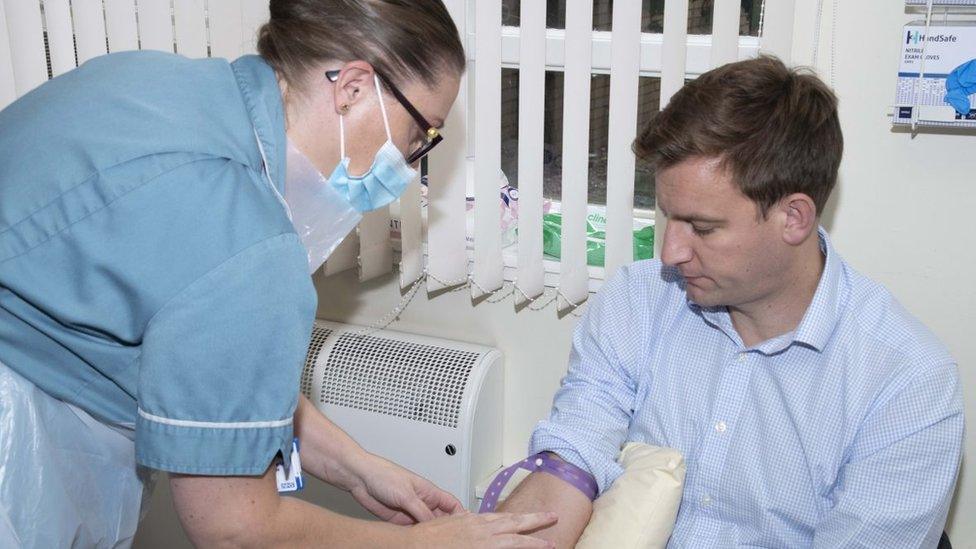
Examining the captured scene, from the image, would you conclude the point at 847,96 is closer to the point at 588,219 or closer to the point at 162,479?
the point at 588,219

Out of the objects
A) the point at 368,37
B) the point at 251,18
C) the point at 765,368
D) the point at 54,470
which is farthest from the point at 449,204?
the point at 54,470

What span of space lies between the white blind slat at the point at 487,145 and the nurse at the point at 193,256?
71 centimetres

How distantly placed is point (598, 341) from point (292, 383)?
28.6 inches

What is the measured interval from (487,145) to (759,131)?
0.75 metres

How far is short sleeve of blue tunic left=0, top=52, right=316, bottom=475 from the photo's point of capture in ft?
3.66

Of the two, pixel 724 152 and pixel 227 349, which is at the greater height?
pixel 724 152

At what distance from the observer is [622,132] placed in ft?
6.59

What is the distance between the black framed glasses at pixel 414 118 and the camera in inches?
51.2

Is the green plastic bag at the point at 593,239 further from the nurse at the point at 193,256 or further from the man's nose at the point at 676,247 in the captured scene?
the nurse at the point at 193,256

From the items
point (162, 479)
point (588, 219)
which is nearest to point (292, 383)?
point (588, 219)

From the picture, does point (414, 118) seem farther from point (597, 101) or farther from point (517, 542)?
point (597, 101)

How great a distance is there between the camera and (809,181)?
1533 millimetres

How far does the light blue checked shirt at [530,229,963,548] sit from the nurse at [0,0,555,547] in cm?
40

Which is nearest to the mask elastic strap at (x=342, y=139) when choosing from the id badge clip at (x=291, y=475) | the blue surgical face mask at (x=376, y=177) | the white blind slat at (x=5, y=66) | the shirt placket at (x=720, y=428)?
the blue surgical face mask at (x=376, y=177)
